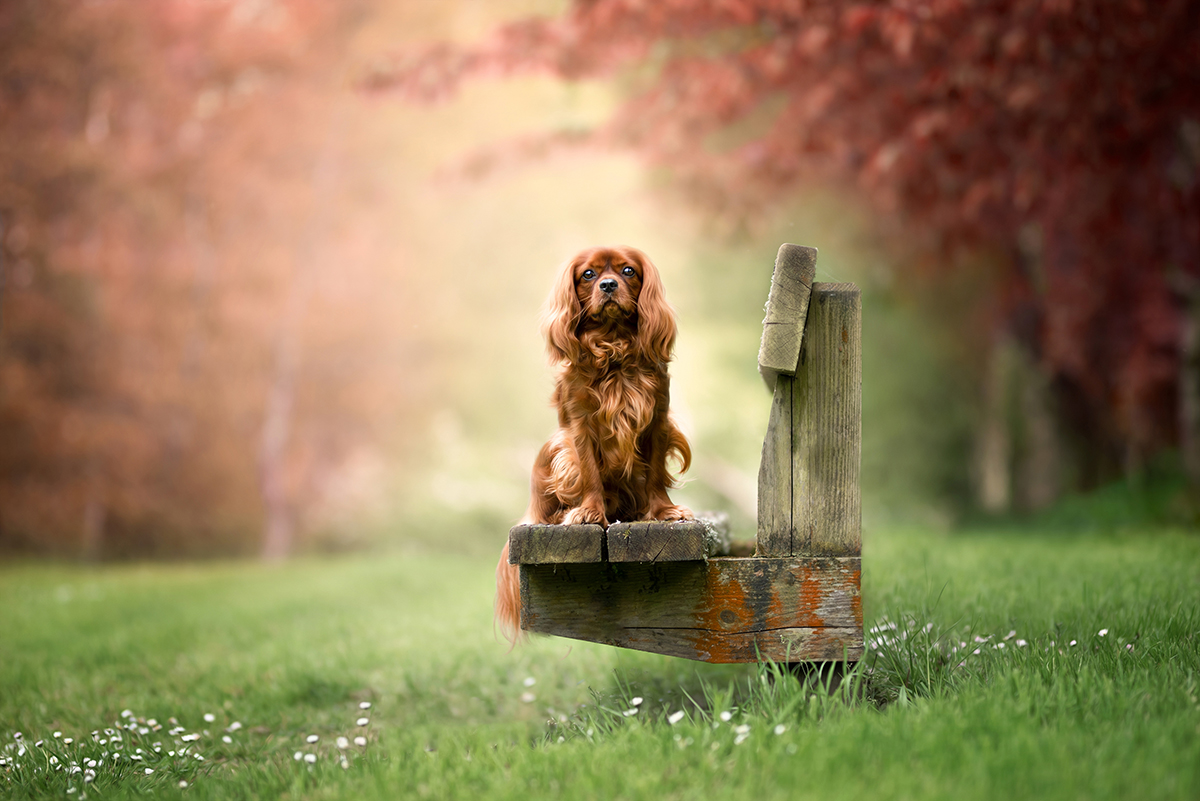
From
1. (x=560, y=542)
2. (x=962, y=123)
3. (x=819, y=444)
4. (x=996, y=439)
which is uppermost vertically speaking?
(x=962, y=123)

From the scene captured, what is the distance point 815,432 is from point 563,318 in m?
0.85

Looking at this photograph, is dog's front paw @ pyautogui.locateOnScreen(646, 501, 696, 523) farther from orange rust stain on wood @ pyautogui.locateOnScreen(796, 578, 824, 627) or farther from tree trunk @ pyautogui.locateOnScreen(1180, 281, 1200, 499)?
tree trunk @ pyautogui.locateOnScreen(1180, 281, 1200, 499)

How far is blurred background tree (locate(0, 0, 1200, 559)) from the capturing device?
6230 mm

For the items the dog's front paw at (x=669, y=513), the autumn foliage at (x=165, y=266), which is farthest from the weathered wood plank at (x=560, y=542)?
the autumn foliage at (x=165, y=266)

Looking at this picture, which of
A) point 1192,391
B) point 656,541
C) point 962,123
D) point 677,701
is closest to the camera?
point 656,541

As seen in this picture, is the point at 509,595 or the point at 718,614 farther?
the point at 509,595

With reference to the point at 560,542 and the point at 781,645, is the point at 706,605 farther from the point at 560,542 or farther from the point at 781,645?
the point at 560,542

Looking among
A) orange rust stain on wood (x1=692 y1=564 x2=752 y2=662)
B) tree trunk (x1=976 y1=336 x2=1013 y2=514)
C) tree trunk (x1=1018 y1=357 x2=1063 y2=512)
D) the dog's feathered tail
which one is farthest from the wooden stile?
tree trunk (x1=976 y1=336 x2=1013 y2=514)

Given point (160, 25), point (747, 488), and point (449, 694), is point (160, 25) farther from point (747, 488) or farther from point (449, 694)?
point (449, 694)

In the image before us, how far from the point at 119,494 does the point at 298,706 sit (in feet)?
34.7

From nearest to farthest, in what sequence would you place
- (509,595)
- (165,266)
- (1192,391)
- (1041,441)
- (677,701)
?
1. (509,595)
2. (677,701)
3. (1192,391)
4. (1041,441)
5. (165,266)

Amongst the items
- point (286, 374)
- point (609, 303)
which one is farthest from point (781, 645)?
point (286, 374)

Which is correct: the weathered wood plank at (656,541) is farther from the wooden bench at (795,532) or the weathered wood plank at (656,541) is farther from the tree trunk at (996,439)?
the tree trunk at (996,439)

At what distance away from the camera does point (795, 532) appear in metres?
2.91
